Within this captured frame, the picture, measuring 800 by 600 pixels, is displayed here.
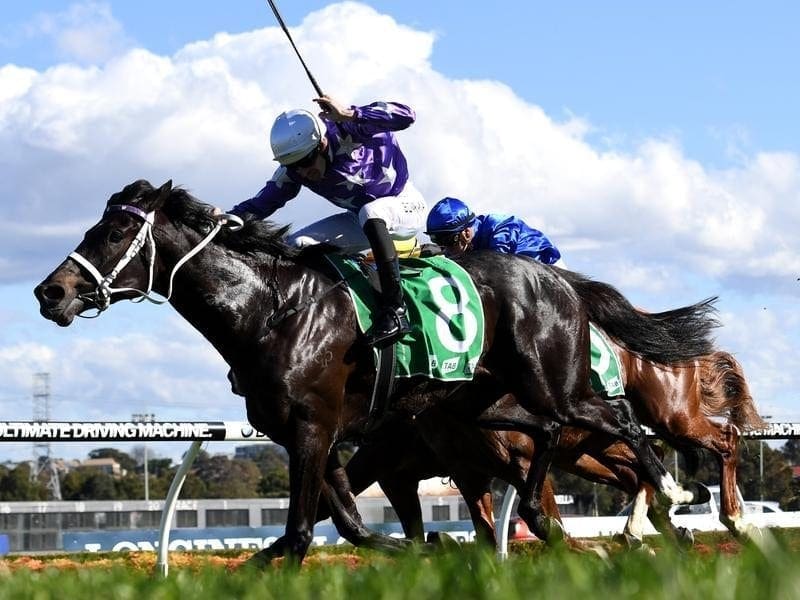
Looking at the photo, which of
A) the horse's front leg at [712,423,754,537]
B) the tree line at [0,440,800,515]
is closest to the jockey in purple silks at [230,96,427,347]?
the horse's front leg at [712,423,754,537]

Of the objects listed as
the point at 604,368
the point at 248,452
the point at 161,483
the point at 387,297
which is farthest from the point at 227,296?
the point at 248,452

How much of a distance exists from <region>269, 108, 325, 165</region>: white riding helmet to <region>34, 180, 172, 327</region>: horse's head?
1.93 feet

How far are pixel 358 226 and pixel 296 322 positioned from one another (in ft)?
3.11

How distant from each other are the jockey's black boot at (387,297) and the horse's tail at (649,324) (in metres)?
1.49

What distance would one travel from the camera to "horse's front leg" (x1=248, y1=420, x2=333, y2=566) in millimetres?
5707

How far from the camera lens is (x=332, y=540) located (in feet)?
42.2

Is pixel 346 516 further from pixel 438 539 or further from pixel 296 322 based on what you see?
pixel 296 322

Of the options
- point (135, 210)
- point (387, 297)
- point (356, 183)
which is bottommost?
point (387, 297)

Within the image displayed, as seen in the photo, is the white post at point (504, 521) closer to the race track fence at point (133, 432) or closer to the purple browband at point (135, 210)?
the race track fence at point (133, 432)

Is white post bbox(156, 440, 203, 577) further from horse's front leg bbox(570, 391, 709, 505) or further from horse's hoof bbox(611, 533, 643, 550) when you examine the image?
horse's hoof bbox(611, 533, 643, 550)

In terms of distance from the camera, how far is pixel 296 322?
6090mm

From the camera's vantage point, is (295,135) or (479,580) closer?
(479,580)

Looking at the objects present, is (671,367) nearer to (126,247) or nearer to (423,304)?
(423,304)

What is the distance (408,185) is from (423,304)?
0.70 m
